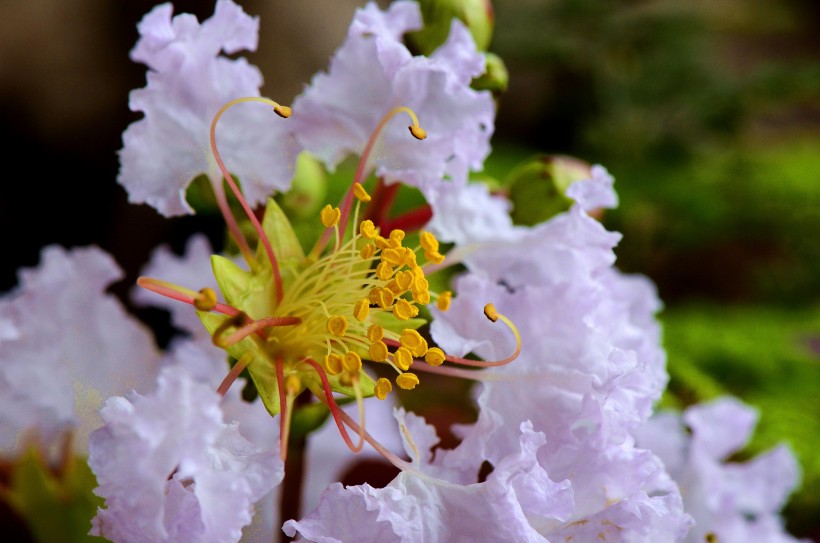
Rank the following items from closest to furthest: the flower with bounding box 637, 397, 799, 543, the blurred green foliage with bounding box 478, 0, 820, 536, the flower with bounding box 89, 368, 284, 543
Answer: the flower with bounding box 89, 368, 284, 543
the flower with bounding box 637, 397, 799, 543
the blurred green foliage with bounding box 478, 0, 820, 536

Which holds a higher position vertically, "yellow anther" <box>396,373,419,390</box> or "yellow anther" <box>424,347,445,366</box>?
"yellow anther" <box>424,347,445,366</box>

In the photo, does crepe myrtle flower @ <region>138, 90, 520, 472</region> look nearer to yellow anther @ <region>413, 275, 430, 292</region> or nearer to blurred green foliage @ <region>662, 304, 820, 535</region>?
yellow anther @ <region>413, 275, 430, 292</region>

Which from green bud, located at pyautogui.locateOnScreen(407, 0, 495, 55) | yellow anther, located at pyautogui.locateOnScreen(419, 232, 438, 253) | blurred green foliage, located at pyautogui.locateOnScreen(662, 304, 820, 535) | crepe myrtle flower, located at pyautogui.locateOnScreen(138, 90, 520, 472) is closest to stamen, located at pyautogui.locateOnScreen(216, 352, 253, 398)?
crepe myrtle flower, located at pyautogui.locateOnScreen(138, 90, 520, 472)

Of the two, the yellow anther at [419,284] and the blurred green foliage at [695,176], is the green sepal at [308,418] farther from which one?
the blurred green foliage at [695,176]

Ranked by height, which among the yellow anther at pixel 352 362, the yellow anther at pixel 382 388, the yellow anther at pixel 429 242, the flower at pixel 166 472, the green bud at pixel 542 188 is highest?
the green bud at pixel 542 188

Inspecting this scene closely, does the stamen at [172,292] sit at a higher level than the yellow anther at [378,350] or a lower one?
lower

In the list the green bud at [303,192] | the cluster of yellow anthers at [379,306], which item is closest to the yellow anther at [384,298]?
the cluster of yellow anthers at [379,306]

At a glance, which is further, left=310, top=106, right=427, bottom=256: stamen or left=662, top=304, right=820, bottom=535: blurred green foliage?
left=662, top=304, right=820, bottom=535: blurred green foliage
